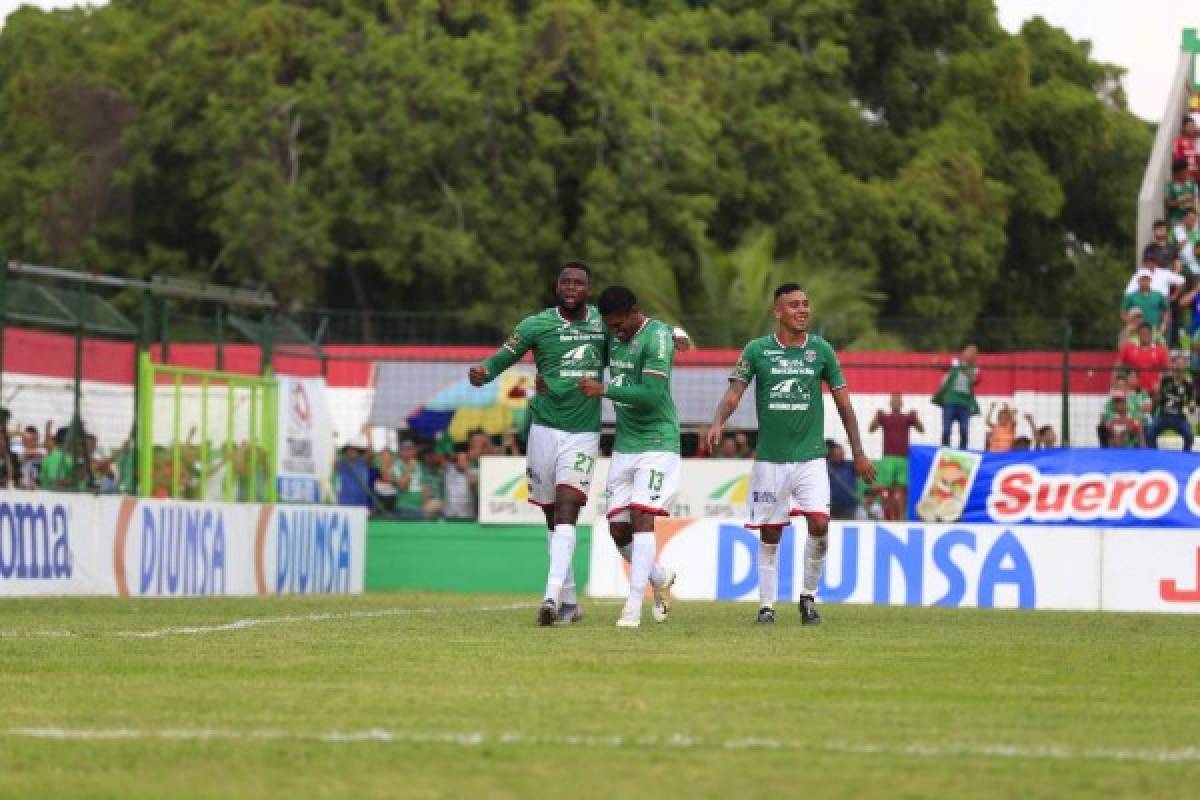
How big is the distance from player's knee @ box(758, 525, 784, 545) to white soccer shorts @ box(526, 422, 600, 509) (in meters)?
1.71

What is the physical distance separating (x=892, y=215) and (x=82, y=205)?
18627 millimetres

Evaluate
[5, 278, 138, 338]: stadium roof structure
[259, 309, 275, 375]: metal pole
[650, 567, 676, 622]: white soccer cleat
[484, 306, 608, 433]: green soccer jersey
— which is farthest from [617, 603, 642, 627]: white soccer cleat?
[259, 309, 275, 375]: metal pole

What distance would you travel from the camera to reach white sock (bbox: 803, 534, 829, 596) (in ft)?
61.5

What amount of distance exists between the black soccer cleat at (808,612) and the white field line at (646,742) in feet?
29.7

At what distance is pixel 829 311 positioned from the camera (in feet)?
163

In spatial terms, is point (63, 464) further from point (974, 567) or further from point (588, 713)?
point (588, 713)

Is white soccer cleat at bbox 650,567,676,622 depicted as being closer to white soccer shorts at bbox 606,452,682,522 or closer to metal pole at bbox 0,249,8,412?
white soccer shorts at bbox 606,452,682,522

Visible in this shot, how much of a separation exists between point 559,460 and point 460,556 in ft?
51.8

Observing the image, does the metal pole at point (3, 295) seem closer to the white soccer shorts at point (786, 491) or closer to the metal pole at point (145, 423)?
the metal pole at point (145, 423)

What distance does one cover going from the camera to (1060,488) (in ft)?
92.6

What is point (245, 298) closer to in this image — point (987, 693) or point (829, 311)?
point (987, 693)

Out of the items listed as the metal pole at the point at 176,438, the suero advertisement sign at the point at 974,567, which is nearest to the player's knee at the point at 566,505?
the metal pole at the point at 176,438

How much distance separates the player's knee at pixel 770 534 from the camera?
18.7 m

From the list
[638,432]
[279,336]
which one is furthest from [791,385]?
[279,336]
